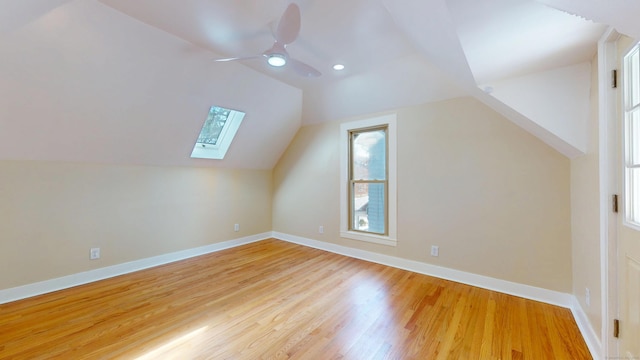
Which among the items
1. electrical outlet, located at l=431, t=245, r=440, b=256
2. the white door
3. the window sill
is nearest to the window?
the white door

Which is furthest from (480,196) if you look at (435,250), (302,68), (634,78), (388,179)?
(302,68)

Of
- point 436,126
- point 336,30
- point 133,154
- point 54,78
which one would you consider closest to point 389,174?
point 436,126

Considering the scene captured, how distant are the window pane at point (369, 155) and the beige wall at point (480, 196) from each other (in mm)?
351

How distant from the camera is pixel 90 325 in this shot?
200 centimetres

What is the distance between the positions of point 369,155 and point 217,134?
2496 millimetres

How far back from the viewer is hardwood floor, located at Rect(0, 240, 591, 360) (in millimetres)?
1713

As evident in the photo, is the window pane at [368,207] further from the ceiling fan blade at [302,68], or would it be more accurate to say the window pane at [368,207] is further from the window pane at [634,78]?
the window pane at [634,78]

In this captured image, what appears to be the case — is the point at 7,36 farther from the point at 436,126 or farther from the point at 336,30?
the point at 436,126

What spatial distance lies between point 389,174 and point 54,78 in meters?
3.67

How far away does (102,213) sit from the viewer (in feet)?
9.70

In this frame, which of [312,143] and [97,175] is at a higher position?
[312,143]

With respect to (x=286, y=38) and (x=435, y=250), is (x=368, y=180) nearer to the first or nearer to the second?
(x=435, y=250)

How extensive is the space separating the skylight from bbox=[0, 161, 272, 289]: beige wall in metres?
0.31

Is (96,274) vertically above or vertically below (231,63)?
below
